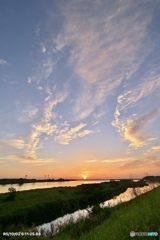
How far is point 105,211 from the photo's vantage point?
23781 mm

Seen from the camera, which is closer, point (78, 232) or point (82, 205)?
point (78, 232)

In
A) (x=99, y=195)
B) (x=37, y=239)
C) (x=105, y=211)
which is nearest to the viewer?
(x=37, y=239)

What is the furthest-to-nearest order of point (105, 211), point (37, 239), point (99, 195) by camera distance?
point (99, 195), point (105, 211), point (37, 239)

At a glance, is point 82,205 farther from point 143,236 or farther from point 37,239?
point 143,236

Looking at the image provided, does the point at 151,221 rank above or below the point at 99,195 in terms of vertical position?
below

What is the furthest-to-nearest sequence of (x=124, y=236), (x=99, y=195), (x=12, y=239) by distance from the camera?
(x=99, y=195), (x=12, y=239), (x=124, y=236)

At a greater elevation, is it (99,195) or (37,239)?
(99,195)

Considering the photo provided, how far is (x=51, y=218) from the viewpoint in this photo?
35938 mm

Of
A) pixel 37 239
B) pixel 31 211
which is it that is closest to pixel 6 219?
pixel 31 211

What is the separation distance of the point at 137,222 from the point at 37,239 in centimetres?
576

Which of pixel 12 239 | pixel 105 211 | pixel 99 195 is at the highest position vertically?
pixel 99 195

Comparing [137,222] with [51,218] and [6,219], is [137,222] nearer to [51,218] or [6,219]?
[6,219]

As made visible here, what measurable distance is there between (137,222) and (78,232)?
355 inches

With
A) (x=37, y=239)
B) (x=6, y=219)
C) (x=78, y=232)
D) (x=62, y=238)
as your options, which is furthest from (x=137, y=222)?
(x=6, y=219)
